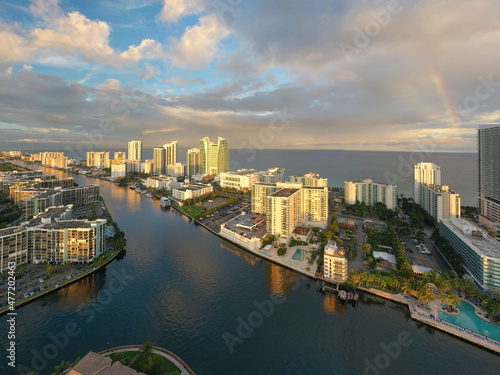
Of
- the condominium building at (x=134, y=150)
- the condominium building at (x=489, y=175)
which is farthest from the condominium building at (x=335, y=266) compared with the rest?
the condominium building at (x=134, y=150)

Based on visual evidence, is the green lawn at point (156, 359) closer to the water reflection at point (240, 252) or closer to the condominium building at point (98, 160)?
the water reflection at point (240, 252)

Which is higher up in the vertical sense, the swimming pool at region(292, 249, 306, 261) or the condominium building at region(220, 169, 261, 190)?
the condominium building at region(220, 169, 261, 190)

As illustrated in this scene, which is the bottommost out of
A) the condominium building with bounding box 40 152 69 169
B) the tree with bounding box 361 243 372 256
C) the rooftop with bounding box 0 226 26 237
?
the tree with bounding box 361 243 372 256

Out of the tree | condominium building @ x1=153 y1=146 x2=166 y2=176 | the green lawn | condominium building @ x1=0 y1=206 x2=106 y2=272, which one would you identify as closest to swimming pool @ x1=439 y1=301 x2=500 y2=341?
the tree

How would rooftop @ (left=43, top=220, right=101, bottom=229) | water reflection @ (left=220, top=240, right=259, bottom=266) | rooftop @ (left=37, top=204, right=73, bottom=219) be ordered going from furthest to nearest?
rooftop @ (left=37, top=204, right=73, bottom=219)
water reflection @ (left=220, top=240, right=259, bottom=266)
rooftop @ (left=43, top=220, right=101, bottom=229)

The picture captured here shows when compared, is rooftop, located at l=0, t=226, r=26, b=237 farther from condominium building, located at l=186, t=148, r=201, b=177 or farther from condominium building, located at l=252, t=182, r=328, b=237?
condominium building, located at l=186, t=148, r=201, b=177

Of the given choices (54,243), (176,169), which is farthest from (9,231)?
(176,169)

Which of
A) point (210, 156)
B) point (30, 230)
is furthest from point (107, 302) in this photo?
point (210, 156)

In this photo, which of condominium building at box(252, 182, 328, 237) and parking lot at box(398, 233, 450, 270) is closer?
parking lot at box(398, 233, 450, 270)
